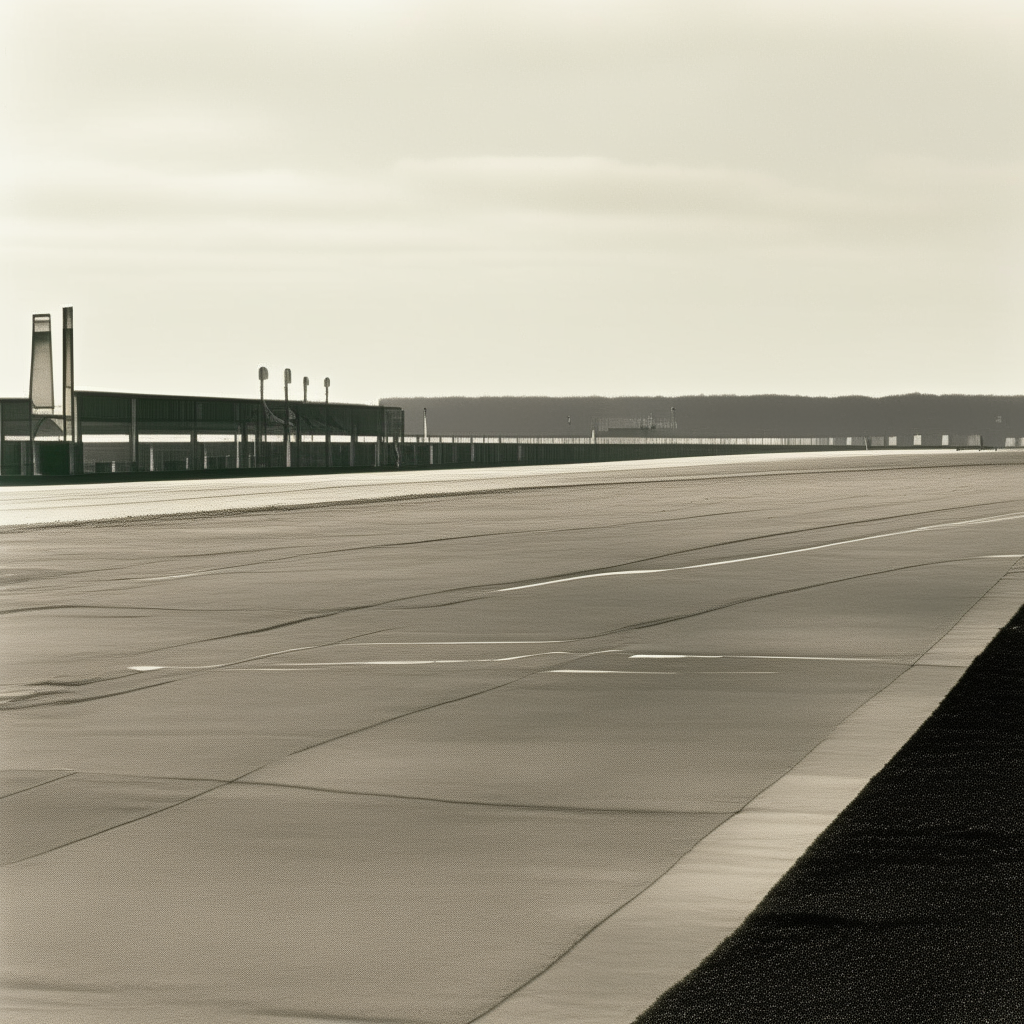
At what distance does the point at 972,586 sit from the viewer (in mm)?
21578

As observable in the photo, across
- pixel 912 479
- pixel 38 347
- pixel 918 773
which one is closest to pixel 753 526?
pixel 918 773

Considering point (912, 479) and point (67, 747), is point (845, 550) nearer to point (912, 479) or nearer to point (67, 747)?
point (67, 747)

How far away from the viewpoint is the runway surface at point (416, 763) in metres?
5.90

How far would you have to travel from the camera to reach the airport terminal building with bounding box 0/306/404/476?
8050cm

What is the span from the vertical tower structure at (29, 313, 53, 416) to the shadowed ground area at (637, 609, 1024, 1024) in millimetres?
74455

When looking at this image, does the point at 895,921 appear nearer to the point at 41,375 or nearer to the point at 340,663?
the point at 340,663

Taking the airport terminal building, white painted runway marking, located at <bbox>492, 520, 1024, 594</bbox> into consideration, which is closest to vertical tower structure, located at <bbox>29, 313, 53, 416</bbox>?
the airport terminal building

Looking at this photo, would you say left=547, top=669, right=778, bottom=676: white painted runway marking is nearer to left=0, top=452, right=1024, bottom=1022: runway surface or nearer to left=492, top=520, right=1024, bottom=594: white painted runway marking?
left=0, top=452, right=1024, bottom=1022: runway surface

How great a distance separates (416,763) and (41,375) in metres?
73.9

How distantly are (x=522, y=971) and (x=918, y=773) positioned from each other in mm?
4162

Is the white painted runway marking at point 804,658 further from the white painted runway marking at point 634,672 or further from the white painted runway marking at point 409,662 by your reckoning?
the white painted runway marking at point 409,662

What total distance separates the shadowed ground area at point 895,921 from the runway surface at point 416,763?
0.66ft

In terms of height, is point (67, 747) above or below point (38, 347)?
below

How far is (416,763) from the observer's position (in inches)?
382
